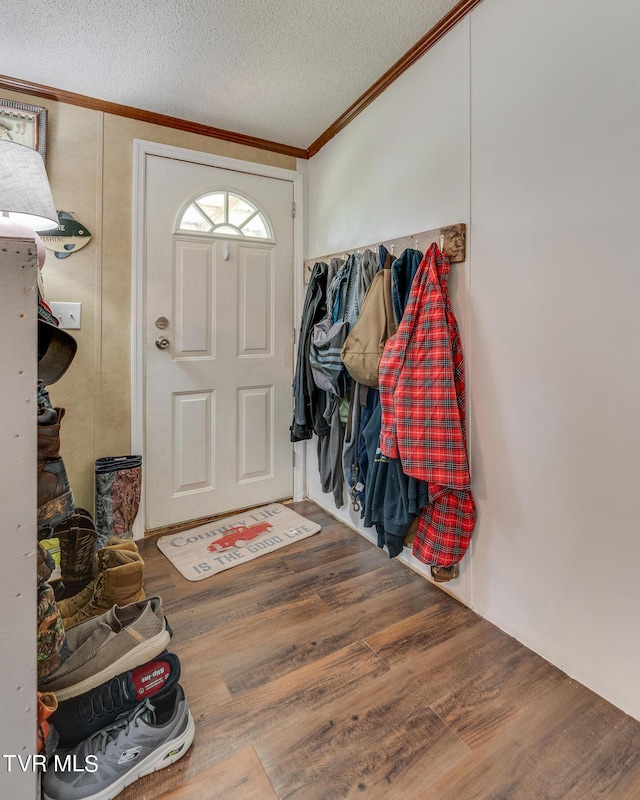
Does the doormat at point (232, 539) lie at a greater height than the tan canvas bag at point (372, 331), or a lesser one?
lesser

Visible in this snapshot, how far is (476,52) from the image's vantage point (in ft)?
4.86

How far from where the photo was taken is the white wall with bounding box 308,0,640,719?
3.68 feet

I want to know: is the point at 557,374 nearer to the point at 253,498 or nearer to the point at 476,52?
the point at 476,52

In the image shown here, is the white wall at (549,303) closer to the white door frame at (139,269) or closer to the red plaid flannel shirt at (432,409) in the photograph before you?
the red plaid flannel shirt at (432,409)

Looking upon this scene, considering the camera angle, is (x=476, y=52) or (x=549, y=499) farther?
(x=476, y=52)

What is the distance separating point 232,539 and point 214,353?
3.27ft

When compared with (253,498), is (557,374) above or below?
above

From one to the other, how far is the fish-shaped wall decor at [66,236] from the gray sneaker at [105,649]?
5.44 ft

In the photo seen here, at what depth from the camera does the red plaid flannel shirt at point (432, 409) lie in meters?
1.47

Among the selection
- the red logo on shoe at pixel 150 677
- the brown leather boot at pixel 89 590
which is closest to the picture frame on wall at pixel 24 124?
the brown leather boot at pixel 89 590

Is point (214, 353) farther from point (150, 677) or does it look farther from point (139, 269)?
point (150, 677)

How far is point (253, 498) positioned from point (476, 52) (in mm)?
2304

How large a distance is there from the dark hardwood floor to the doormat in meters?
0.18

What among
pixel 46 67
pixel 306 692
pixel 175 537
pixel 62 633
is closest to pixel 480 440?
pixel 306 692
